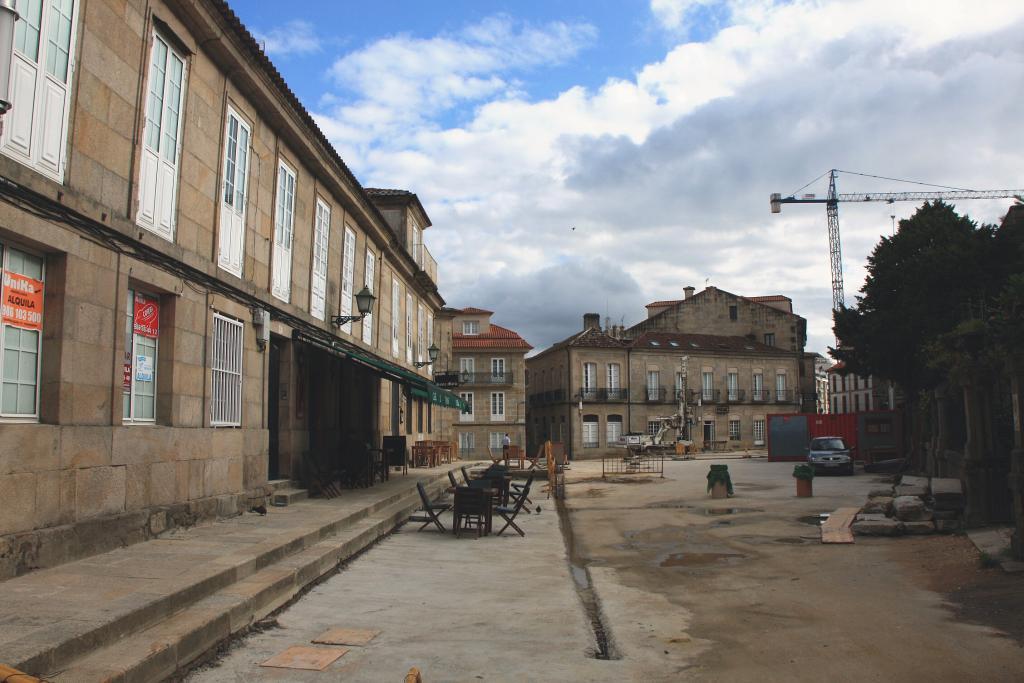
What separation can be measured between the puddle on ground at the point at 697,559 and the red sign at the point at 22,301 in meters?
7.48

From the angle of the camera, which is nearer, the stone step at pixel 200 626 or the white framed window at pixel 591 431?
the stone step at pixel 200 626

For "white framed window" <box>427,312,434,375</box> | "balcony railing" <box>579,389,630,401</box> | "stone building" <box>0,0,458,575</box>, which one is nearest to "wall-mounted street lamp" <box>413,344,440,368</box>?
"white framed window" <box>427,312,434,375</box>

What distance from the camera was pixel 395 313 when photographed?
73.9ft

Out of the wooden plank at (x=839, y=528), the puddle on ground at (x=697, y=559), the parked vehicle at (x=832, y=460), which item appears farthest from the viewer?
the parked vehicle at (x=832, y=460)

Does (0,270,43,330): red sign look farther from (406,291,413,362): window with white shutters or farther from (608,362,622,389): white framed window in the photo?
(608,362,622,389): white framed window

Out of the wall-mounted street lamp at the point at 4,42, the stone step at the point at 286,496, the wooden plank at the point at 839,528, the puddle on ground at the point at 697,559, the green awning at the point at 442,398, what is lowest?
the puddle on ground at the point at 697,559

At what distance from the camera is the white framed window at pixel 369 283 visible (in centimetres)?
1880

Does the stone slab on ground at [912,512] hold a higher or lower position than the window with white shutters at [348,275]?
lower

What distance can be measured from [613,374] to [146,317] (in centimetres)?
4561

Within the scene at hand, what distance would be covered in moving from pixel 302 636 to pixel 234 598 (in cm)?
62

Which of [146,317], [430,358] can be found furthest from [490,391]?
[146,317]

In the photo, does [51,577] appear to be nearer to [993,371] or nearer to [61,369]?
[61,369]

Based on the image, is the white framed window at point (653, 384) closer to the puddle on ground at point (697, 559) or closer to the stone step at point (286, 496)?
the stone step at point (286, 496)

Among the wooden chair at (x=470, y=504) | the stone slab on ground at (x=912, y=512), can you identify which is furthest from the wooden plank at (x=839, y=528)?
the wooden chair at (x=470, y=504)
